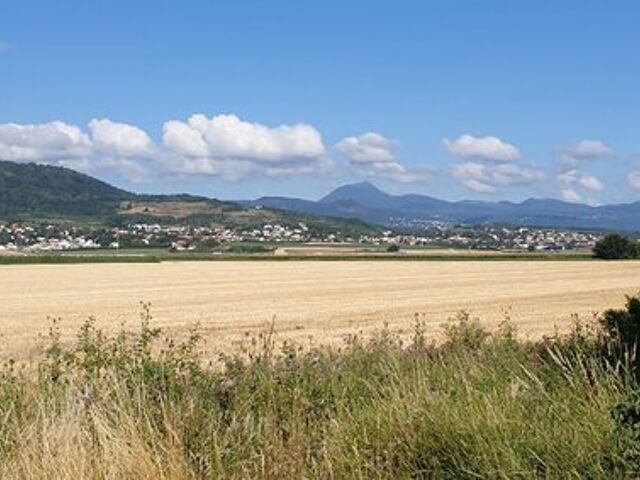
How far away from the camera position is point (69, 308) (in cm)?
4866

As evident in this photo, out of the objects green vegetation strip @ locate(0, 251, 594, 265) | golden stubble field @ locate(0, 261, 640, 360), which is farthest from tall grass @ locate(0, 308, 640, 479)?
green vegetation strip @ locate(0, 251, 594, 265)

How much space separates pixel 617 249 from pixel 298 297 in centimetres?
6668

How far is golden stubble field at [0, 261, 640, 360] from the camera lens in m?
36.6

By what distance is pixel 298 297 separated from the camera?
5516 cm

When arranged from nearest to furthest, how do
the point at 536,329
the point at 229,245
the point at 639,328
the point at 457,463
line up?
the point at 457,463
the point at 639,328
the point at 536,329
the point at 229,245

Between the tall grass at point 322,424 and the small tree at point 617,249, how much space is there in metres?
107

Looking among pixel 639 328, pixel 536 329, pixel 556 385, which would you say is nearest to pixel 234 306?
pixel 536 329

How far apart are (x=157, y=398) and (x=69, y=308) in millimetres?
42298

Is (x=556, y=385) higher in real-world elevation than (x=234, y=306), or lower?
higher

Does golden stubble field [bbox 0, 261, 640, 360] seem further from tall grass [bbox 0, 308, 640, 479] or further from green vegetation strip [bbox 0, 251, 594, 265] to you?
green vegetation strip [bbox 0, 251, 594, 265]

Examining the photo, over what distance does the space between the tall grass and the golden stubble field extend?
1303 cm

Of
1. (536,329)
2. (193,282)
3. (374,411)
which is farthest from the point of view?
(193,282)

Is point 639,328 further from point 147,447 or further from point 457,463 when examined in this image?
point 147,447

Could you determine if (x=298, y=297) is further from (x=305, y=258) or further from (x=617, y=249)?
(x=617, y=249)
